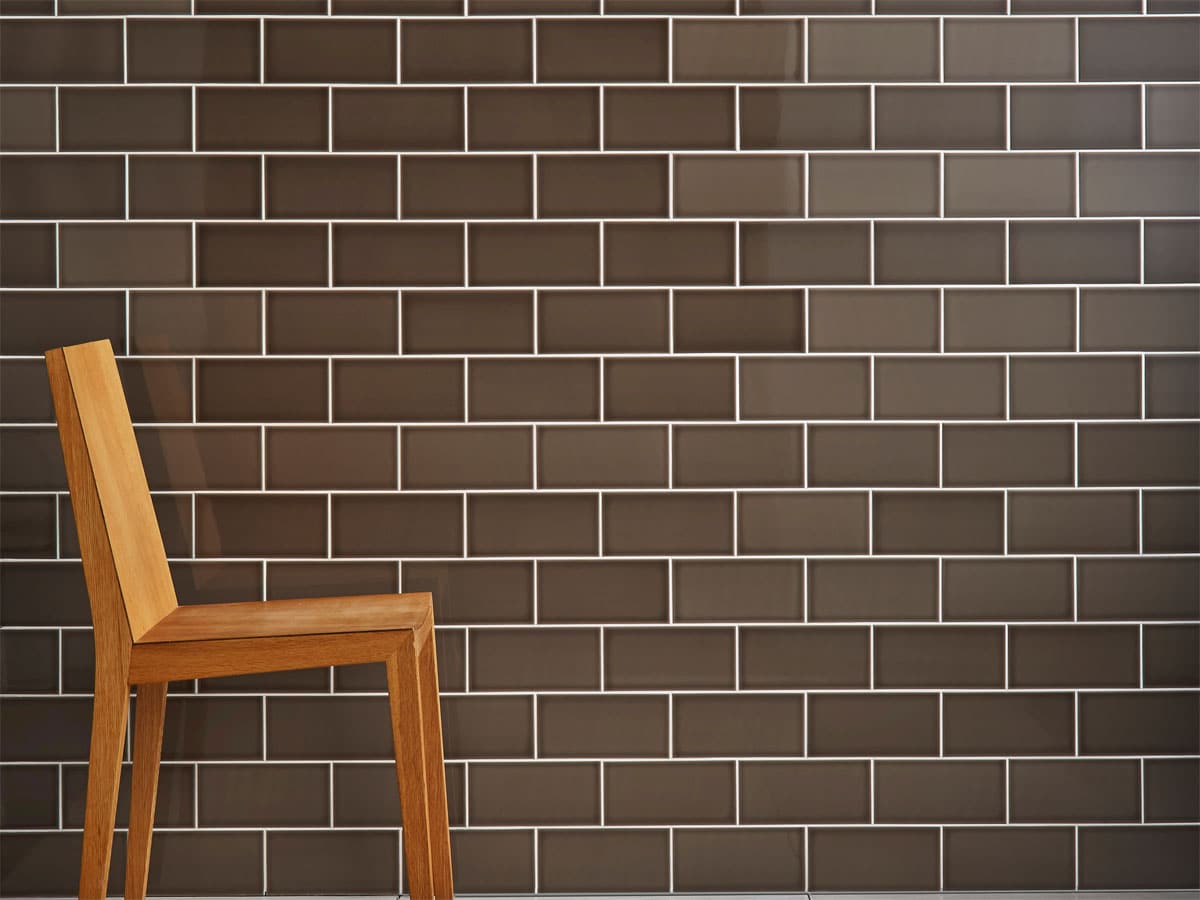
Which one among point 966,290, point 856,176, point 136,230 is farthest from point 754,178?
point 136,230

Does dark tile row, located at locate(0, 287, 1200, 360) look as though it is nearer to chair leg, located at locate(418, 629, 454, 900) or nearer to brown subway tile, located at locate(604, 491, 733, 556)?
brown subway tile, located at locate(604, 491, 733, 556)

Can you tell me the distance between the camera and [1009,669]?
6.19 feet

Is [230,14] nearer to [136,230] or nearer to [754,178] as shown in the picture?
[136,230]

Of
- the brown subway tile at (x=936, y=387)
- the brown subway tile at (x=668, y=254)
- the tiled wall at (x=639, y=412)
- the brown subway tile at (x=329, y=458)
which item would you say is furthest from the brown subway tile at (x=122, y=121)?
the brown subway tile at (x=936, y=387)

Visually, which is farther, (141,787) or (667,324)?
(667,324)

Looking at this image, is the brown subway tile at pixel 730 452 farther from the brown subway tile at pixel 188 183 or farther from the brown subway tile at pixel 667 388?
the brown subway tile at pixel 188 183

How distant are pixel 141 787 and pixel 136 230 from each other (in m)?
0.89

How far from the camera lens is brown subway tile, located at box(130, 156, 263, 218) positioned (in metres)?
1.83

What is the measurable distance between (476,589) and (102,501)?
630mm

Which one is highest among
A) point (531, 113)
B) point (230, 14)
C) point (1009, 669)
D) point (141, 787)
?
point (230, 14)

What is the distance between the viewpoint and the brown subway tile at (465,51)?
1827mm

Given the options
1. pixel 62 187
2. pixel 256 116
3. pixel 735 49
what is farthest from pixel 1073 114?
pixel 62 187

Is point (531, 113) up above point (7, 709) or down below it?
above

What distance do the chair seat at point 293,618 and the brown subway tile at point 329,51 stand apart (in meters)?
0.86
